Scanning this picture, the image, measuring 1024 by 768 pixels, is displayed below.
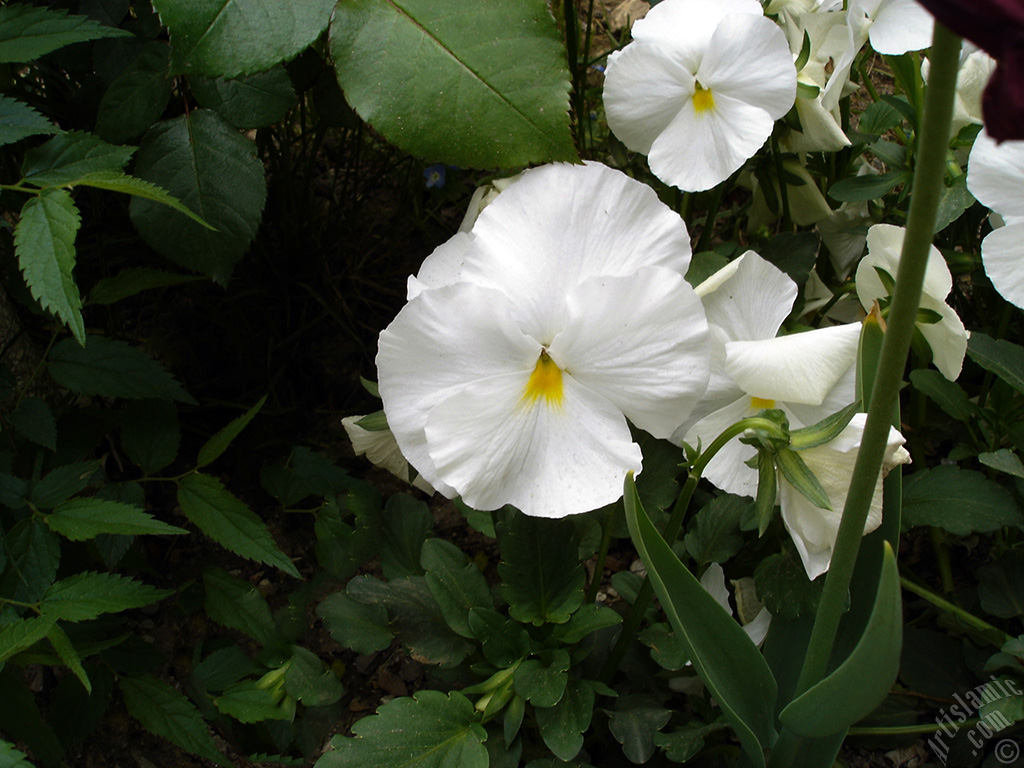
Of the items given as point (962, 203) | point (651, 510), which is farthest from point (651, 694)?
point (962, 203)

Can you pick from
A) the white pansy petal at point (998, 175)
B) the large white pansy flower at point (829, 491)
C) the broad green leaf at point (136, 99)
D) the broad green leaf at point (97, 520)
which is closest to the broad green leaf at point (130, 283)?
A: the broad green leaf at point (136, 99)

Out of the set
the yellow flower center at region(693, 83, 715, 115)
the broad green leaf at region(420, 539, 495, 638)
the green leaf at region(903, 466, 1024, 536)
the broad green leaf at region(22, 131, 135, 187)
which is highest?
the yellow flower center at region(693, 83, 715, 115)

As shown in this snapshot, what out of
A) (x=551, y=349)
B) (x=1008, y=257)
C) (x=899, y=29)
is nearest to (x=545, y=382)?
(x=551, y=349)

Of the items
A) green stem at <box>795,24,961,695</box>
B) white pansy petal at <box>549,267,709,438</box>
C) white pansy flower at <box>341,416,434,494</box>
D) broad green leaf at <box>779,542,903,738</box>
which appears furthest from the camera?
white pansy flower at <box>341,416,434,494</box>

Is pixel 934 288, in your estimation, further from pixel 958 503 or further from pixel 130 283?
pixel 130 283

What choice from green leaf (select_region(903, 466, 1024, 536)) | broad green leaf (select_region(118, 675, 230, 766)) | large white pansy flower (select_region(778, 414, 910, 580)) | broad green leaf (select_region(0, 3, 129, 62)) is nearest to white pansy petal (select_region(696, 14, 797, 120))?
large white pansy flower (select_region(778, 414, 910, 580))

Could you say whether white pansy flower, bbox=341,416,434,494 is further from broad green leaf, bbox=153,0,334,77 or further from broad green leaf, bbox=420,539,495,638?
broad green leaf, bbox=153,0,334,77

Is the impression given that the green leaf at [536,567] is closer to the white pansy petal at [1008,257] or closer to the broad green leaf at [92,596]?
the broad green leaf at [92,596]
